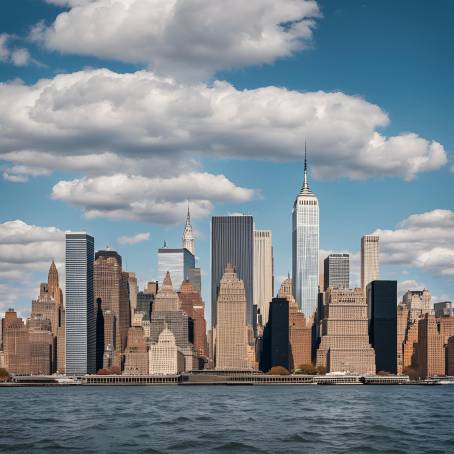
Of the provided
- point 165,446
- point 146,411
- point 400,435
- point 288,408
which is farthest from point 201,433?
point 288,408

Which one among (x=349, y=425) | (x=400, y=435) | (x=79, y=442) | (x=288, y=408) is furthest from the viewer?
(x=288, y=408)

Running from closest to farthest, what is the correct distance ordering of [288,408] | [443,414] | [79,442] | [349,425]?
[79,442], [349,425], [443,414], [288,408]

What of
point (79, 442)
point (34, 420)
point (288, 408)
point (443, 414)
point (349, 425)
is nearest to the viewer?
point (79, 442)

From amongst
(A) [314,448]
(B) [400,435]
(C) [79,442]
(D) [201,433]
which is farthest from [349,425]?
(C) [79,442]

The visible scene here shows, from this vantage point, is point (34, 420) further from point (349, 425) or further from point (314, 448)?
point (314, 448)

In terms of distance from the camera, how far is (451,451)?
87500 mm

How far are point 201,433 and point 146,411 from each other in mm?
44937

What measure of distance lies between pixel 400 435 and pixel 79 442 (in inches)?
1281

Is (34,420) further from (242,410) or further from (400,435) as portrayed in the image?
(400,435)

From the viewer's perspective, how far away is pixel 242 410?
492 feet

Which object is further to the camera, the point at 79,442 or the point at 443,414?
the point at 443,414

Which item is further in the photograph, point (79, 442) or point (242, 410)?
point (242, 410)

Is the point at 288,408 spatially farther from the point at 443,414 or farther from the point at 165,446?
the point at 165,446

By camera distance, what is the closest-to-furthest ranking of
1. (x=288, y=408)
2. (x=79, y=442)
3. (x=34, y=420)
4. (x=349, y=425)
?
(x=79, y=442) < (x=349, y=425) < (x=34, y=420) < (x=288, y=408)
